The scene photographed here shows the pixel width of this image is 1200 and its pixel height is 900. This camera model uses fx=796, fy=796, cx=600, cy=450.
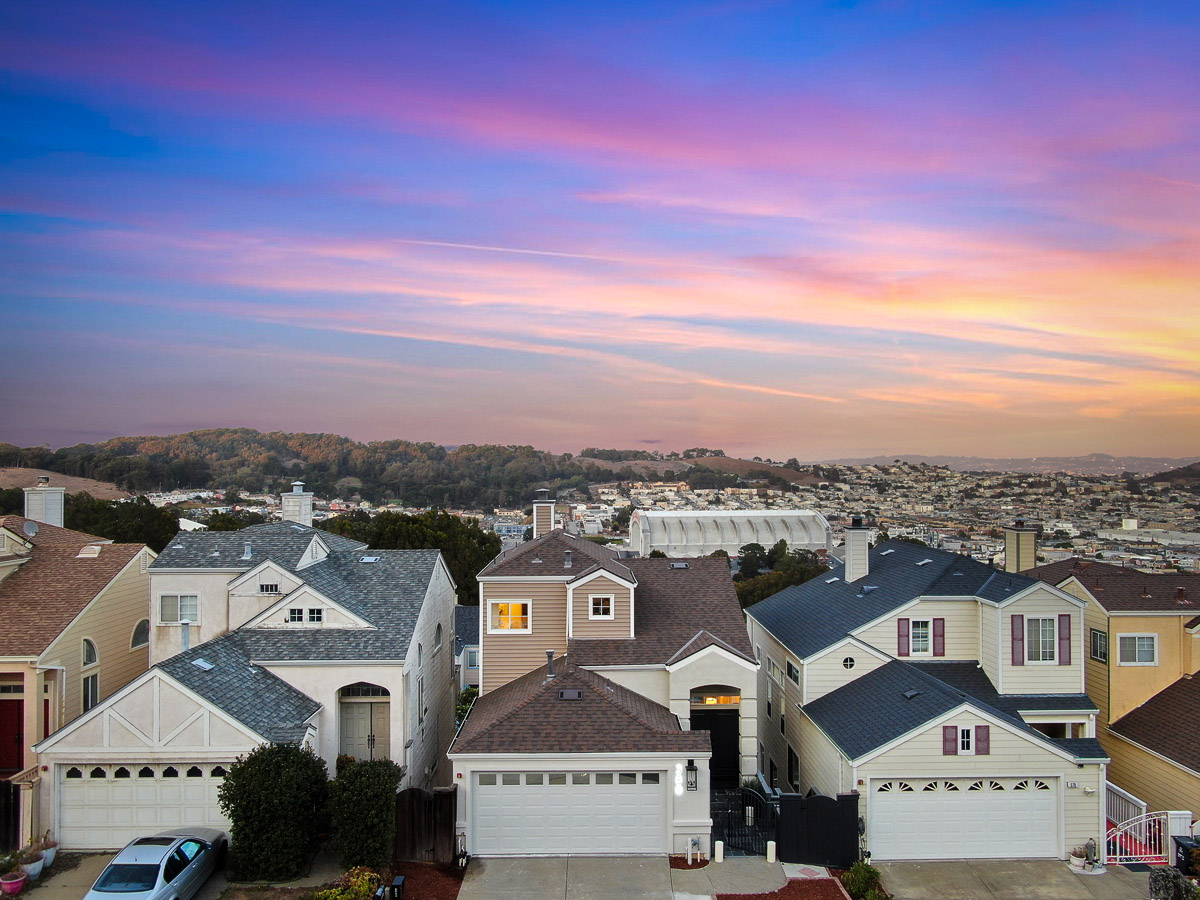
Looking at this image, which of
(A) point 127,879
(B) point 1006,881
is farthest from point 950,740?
(A) point 127,879

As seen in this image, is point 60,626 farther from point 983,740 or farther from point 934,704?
point 983,740

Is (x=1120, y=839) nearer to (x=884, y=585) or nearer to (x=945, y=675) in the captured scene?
(x=945, y=675)

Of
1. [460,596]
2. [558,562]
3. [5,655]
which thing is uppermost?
[558,562]

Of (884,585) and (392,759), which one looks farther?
(884,585)

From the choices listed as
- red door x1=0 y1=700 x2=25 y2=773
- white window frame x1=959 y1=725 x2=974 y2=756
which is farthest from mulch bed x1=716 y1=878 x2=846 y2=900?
red door x1=0 y1=700 x2=25 y2=773

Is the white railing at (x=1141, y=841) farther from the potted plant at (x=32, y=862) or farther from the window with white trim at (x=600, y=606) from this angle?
the potted plant at (x=32, y=862)

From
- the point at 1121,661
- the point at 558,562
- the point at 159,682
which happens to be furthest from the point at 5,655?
the point at 1121,661

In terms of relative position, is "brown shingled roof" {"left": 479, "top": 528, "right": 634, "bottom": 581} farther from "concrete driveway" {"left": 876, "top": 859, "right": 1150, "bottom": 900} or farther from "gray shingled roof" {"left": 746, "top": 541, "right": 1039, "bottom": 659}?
"concrete driveway" {"left": 876, "top": 859, "right": 1150, "bottom": 900}
